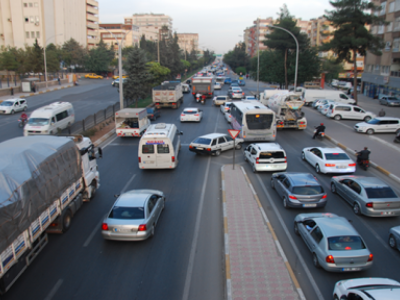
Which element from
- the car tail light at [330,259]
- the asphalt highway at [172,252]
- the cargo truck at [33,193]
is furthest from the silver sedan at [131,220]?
the car tail light at [330,259]

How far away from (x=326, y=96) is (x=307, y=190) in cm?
3481

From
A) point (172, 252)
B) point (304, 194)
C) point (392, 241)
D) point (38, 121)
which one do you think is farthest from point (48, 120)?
point (392, 241)

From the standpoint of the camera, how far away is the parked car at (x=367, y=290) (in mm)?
6883

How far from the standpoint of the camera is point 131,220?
34.4 feet

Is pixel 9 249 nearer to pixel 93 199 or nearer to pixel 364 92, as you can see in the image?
pixel 93 199

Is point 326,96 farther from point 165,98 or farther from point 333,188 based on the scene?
point 333,188

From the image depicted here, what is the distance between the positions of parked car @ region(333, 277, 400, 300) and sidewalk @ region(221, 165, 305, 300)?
902 mm

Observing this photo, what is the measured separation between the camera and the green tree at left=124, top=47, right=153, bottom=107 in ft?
126

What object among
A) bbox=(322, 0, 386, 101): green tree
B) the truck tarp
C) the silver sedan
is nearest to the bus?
the silver sedan

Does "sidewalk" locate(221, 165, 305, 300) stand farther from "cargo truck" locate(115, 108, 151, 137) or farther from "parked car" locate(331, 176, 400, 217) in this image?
"cargo truck" locate(115, 108, 151, 137)

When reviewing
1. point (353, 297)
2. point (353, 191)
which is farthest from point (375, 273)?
point (353, 191)

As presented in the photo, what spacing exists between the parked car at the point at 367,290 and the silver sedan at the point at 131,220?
5597 mm

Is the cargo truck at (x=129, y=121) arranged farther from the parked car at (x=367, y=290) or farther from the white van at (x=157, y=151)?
the parked car at (x=367, y=290)

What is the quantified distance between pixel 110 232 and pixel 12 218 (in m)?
3.13
